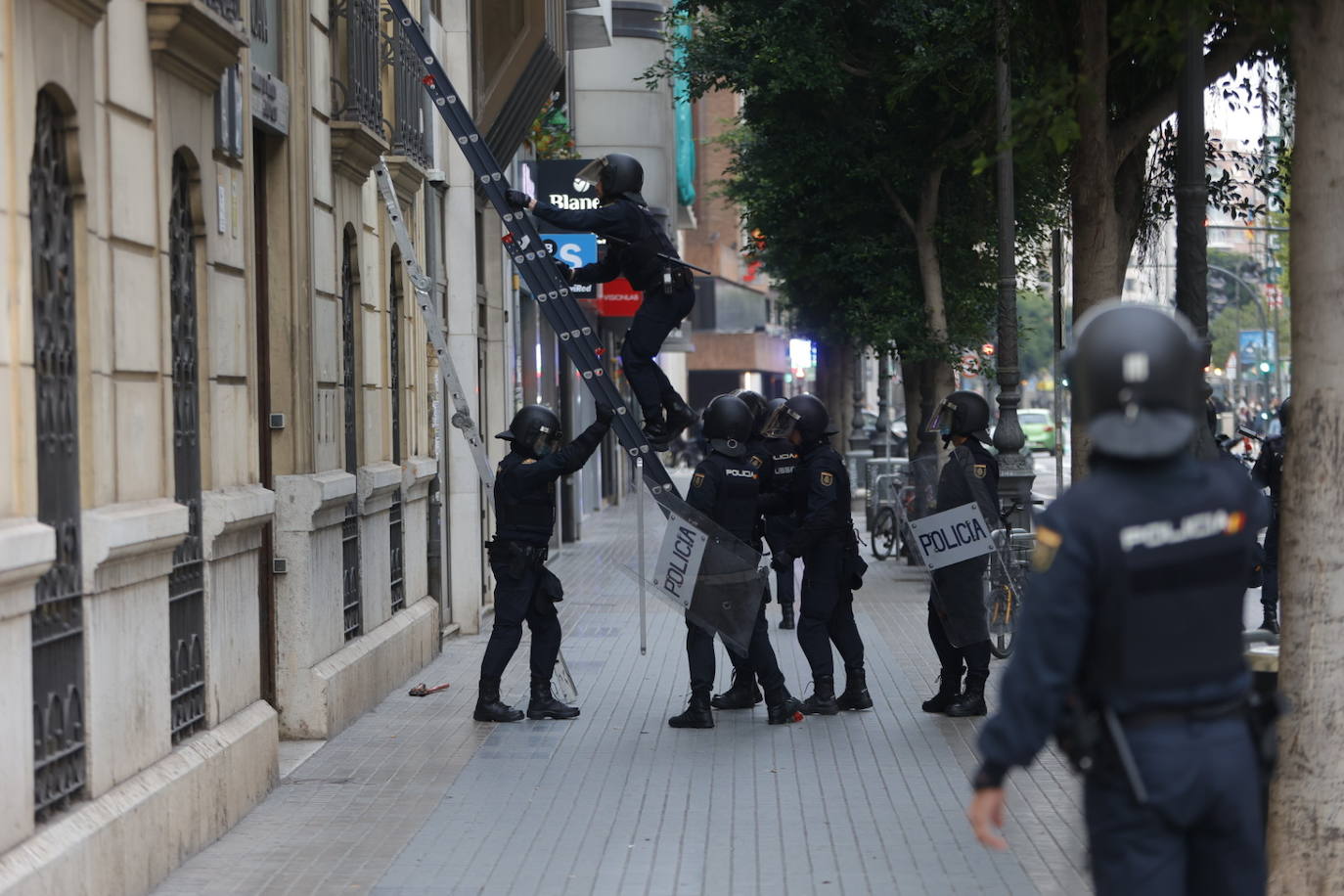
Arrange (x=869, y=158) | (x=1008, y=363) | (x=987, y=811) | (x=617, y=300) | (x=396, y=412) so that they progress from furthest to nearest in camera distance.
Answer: (x=617, y=300) → (x=869, y=158) → (x=1008, y=363) → (x=396, y=412) → (x=987, y=811)

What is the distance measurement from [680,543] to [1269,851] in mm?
5456

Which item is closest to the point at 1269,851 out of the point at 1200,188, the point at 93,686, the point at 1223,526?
the point at 1223,526

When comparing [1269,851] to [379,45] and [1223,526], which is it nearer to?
[1223,526]

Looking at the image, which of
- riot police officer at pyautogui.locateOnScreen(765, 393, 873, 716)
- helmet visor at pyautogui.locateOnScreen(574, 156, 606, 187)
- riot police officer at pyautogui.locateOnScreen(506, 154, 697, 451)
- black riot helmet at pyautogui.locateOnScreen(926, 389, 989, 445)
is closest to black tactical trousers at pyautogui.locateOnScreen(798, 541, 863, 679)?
riot police officer at pyautogui.locateOnScreen(765, 393, 873, 716)

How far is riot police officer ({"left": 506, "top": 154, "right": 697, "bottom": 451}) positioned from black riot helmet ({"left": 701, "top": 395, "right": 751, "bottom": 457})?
0.62 feet

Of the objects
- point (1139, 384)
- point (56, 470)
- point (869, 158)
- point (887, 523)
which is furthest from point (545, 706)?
point (887, 523)

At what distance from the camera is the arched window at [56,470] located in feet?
21.4

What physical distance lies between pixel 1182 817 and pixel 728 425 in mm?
7466

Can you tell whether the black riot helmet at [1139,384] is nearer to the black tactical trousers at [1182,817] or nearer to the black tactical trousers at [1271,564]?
the black tactical trousers at [1182,817]

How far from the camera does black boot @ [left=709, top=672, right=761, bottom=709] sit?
12.6 meters

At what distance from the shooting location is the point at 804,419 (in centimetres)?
1214

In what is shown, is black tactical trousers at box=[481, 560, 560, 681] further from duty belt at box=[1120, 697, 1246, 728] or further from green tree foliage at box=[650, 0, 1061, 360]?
green tree foliage at box=[650, 0, 1061, 360]

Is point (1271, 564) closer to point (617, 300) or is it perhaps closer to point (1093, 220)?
point (1093, 220)

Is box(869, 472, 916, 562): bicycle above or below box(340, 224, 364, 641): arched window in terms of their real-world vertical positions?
below
